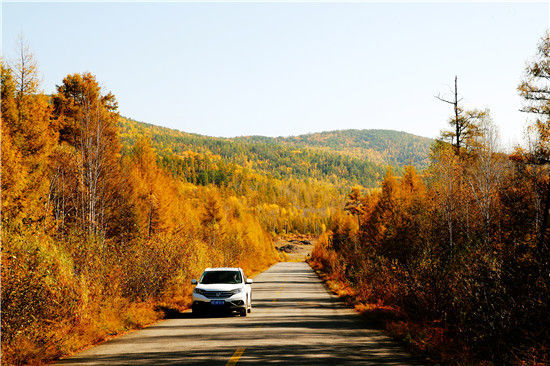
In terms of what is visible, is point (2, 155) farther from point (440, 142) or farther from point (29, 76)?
point (440, 142)

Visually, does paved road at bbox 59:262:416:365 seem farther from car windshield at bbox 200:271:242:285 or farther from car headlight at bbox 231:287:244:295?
car windshield at bbox 200:271:242:285

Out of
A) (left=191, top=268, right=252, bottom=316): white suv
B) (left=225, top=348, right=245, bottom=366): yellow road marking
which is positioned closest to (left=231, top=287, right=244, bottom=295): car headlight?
(left=191, top=268, right=252, bottom=316): white suv

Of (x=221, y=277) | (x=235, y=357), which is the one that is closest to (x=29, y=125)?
(x=221, y=277)

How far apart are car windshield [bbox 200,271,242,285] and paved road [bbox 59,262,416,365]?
1.76 m

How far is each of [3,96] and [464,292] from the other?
3102cm

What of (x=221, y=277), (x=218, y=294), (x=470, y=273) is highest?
(x=470, y=273)

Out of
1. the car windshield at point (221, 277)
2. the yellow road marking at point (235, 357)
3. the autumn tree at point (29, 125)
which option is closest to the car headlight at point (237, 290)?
the car windshield at point (221, 277)

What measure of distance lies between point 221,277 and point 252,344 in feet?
26.0

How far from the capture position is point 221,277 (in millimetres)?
18203

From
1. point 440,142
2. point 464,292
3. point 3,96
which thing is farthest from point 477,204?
point 3,96

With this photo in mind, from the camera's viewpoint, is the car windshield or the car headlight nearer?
the car headlight

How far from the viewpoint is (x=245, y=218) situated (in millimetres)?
88750

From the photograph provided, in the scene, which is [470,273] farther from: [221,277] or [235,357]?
[221,277]

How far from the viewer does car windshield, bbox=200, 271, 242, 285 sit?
17.8 m
